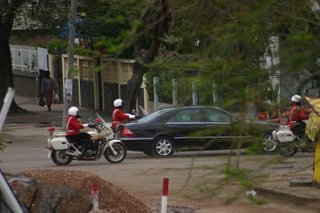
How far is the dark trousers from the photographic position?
2288 centimetres

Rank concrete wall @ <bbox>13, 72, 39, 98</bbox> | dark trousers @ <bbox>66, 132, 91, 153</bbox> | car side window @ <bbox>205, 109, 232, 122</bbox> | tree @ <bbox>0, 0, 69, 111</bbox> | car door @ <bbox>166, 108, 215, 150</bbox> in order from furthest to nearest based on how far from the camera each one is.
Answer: concrete wall @ <bbox>13, 72, 39, 98</bbox> < tree @ <bbox>0, 0, 69, 111</bbox> < car door @ <bbox>166, 108, 215, 150</bbox> < dark trousers @ <bbox>66, 132, 91, 153</bbox> < car side window @ <bbox>205, 109, 232, 122</bbox>

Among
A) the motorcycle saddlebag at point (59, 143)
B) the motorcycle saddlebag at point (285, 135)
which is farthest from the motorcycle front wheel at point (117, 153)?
the motorcycle saddlebag at point (285, 135)

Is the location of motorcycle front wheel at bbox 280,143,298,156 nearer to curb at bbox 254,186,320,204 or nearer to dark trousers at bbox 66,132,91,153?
curb at bbox 254,186,320,204

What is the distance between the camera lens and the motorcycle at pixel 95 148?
2273cm

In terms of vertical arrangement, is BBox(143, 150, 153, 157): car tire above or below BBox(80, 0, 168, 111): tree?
below

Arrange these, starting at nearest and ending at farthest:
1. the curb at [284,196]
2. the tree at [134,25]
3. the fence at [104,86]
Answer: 1. the tree at [134,25]
2. the curb at [284,196]
3. the fence at [104,86]

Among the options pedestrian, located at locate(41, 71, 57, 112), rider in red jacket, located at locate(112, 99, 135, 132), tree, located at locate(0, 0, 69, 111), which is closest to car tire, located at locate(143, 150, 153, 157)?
rider in red jacket, located at locate(112, 99, 135, 132)

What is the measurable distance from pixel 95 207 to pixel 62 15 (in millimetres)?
23840

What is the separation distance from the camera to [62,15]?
3534cm

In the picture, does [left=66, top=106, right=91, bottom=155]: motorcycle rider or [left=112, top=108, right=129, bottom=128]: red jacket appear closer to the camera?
[left=66, top=106, right=91, bottom=155]: motorcycle rider

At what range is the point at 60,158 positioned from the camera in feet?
75.0

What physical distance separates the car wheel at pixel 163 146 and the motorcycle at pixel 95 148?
1.79 m

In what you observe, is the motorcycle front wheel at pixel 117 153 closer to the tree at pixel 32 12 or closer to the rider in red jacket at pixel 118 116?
the rider in red jacket at pixel 118 116

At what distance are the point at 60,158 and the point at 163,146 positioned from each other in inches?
130
